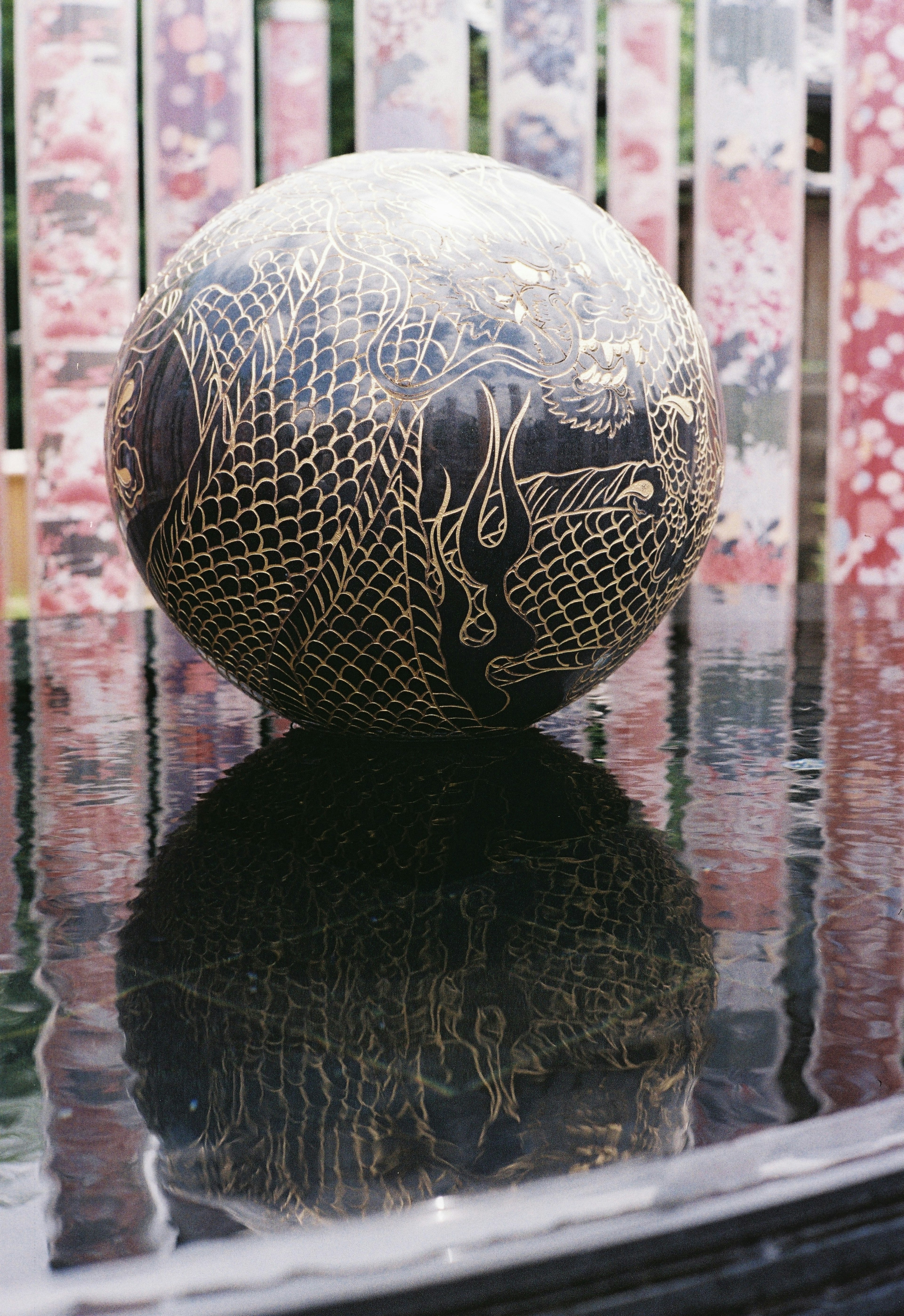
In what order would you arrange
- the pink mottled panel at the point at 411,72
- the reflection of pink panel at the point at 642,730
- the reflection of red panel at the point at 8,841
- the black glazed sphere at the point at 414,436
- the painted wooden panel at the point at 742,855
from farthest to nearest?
the pink mottled panel at the point at 411,72, the reflection of pink panel at the point at 642,730, the black glazed sphere at the point at 414,436, the reflection of red panel at the point at 8,841, the painted wooden panel at the point at 742,855

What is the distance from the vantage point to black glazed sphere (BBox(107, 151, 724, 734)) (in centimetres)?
146

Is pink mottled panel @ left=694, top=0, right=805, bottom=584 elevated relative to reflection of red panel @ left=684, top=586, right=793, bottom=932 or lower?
elevated

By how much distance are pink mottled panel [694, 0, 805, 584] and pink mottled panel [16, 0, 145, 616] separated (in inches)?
82.3

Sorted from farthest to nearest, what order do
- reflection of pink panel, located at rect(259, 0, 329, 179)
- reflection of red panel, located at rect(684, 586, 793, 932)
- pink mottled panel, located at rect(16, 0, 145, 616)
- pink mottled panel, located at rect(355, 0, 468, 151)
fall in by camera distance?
reflection of pink panel, located at rect(259, 0, 329, 179)
pink mottled panel, located at rect(355, 0, 468, 151)
pink mottled panel, located at rect(16, 0, 145, 616)
reflection of red panel, located at rect(684, 586, 793, 932)

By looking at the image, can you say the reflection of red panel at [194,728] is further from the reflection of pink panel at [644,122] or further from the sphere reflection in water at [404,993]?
the reflection of pink panel at [644,122]

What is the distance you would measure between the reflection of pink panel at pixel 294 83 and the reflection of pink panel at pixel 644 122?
42.8 inches

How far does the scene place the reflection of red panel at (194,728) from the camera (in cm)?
163

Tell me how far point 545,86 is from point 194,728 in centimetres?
354

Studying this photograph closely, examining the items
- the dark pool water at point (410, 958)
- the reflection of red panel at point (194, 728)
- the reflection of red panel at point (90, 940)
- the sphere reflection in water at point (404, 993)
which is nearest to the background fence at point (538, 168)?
the reflection of red panel at point (194, 728)

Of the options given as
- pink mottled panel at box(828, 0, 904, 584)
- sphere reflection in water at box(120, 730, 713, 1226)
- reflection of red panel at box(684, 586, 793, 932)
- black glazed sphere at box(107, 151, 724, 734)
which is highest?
pink mottled panel at box(828, 0, 904, 584)

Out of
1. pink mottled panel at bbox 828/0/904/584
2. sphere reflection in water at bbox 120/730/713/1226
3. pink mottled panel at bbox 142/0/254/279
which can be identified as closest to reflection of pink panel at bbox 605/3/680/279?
pink mottled panel at bbox 828/0/904/584

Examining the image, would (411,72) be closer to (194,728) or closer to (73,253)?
(73,253)

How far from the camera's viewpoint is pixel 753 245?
492 cm

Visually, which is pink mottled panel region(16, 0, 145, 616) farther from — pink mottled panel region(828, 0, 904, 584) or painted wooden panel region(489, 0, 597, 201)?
pink mottled panel region(828, 0, 904, 584)
